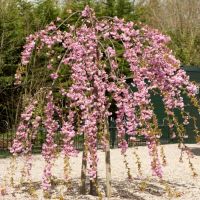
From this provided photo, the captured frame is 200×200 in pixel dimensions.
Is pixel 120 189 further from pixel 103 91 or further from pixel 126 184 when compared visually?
pixel 103 91

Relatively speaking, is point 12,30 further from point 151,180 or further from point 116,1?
point 151,180

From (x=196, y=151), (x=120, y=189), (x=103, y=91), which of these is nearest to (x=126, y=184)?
(x=120, y=189)

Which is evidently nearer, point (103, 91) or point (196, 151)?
point (103, 91)

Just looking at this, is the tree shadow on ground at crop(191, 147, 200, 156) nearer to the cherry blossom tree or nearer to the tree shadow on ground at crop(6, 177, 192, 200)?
the tree shadow on ground at crop(6, 177, 192, 200)

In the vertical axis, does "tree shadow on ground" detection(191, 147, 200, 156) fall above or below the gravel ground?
above

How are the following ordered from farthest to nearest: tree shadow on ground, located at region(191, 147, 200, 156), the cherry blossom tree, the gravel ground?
tree shadow on ground, located at region(191, 147, 200, 156), the gravel ground, the cherry blossom tree

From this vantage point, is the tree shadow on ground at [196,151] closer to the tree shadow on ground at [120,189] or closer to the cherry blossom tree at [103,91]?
the tree shadow on ground at [120,189]

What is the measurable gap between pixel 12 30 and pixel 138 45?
7.46 m

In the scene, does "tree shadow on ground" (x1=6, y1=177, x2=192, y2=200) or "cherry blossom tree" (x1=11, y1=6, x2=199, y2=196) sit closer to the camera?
"cherry blossom tree" (x1=11, y1=6, x2=199, y2=196)

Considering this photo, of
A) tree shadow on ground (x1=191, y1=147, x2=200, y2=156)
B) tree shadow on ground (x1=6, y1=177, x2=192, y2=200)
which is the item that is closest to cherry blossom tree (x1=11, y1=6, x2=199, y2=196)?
tree shadow on ground (x1=6, y1=177, x2=192, y2=200)

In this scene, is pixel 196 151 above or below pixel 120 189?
above

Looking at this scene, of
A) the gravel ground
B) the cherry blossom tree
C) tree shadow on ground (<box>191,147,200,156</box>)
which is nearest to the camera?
the cherry blossom tree

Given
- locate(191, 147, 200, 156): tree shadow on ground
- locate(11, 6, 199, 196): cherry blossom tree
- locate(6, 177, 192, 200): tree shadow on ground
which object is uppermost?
locate(11, 6, 199, 196): cherry blossom tree

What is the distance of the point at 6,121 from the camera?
13836mm
